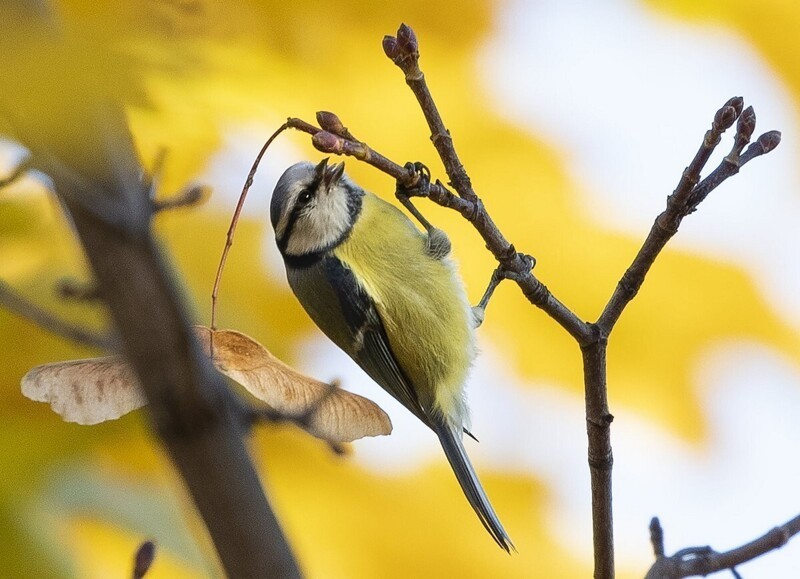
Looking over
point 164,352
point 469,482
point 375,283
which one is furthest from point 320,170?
point 164,352

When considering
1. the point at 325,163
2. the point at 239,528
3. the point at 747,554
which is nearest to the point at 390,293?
the point at 325,163

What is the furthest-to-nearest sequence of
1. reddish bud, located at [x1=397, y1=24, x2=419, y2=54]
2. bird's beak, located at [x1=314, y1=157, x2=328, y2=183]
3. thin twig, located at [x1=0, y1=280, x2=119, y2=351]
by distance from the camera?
bird's beak, located at [x1=314, y1=157, x2=328, y2=183]
reddish bud, located at [x1=397, y1=24, x2=419, y2=54]
thin twig, located at [x1=0, y1=280, x2=119, y2=351]

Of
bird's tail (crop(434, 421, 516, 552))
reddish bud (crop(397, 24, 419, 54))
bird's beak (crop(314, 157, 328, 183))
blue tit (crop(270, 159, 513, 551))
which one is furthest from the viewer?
blue tit (crop(270, 159, 513, 551))

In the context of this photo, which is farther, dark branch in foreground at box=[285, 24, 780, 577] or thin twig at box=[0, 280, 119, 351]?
dark branch in foreground at box=[285, 24, 780, 577]

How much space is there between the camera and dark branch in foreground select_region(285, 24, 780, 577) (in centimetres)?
83

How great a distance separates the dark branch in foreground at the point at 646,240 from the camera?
32.6 inches

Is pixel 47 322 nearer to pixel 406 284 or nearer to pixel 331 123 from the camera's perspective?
pixel 331 123

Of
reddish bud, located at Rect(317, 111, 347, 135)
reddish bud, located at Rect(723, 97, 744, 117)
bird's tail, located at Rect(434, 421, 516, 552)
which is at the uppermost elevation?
reddish bud, located at Rect(723, 97, 744, 117)

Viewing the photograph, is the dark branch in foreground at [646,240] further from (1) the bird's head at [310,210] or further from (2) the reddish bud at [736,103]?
(1) the bird's head at [310,210]

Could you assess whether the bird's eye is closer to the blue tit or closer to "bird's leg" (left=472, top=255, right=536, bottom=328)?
the blue tit

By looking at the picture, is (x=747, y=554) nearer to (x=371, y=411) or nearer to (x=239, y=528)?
(x=371, y=411)

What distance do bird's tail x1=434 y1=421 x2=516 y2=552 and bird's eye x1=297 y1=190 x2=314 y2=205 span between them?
394mm

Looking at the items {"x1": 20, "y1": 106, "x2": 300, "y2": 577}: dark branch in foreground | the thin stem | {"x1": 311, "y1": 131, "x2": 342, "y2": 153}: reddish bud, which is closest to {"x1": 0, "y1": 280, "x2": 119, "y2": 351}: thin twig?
{"x1": 20, "y1": 106, "x2": 300, "y2": 577}: dark branch in foreground

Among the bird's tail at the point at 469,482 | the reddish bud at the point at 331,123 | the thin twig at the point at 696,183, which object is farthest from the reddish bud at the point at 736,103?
the bird's tail at the point at 469,482
